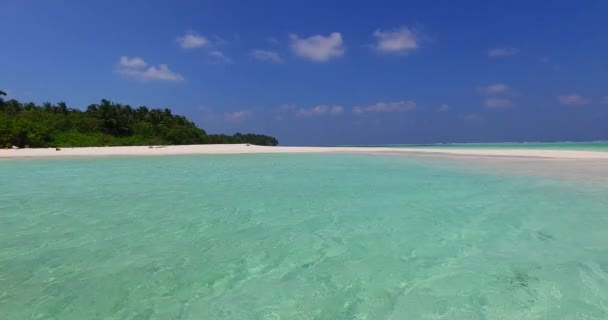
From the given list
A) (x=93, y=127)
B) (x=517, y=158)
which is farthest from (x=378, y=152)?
(x=93, y=127)

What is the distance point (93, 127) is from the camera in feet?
150

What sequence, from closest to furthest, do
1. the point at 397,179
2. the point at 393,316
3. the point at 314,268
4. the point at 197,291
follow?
the point at 393,316 < the point at 197,291 < the point at 314,268 < the point at 397,179

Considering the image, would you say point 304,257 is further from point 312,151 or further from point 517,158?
point 312,151

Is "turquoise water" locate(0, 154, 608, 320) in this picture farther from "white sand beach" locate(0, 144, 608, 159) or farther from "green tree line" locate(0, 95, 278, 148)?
"green tree line" locate(0, 95, 278, 148)

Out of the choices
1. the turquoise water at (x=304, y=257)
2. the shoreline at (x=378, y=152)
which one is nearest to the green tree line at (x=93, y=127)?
the shoreline at (x=378, y=152)

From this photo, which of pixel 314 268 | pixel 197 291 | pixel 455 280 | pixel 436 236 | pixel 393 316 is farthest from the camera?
pixel 436 236

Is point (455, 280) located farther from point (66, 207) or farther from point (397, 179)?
point (397, 179)

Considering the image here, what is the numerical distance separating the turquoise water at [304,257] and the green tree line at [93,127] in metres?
32.3

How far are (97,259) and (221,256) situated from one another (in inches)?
48.2

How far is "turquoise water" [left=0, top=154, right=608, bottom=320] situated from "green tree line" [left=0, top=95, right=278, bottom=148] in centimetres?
3231

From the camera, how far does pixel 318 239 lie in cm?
440

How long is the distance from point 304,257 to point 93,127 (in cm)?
4994

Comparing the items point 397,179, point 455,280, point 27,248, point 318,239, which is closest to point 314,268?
point 318,239

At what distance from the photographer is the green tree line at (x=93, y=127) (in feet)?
108
